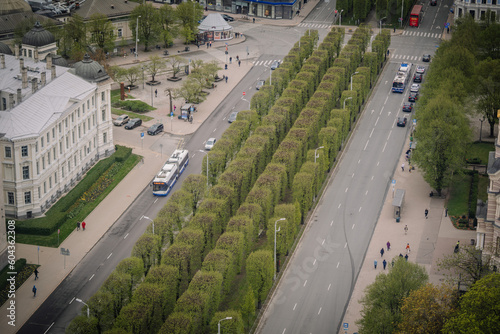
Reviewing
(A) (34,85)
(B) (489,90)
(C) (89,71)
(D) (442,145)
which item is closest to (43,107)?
(A) (34,85)

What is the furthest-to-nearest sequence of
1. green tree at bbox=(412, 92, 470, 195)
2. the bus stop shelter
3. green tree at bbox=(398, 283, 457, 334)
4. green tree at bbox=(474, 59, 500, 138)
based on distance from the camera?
green tree at bbox=(474, 59, 500, 138), green tree at bbox=(412, 92, 470, 195), the bus stop shelter, green tree at bbox=(398, 283, 457, 334)

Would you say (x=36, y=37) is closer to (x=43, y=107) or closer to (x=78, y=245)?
(x=43, y=107)

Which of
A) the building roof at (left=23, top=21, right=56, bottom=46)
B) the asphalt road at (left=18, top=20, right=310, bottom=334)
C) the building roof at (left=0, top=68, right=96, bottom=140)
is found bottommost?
the asphalt road at (left=18, top=20, right=310, bottom=334)

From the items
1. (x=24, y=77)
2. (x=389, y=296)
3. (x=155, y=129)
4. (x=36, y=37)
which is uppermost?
(x=36, y=37)

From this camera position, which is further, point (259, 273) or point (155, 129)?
point (155, 129)

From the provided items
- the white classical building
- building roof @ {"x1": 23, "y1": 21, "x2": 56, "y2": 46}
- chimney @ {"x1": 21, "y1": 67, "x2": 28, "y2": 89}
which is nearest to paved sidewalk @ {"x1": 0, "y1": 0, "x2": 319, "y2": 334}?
the white classical building

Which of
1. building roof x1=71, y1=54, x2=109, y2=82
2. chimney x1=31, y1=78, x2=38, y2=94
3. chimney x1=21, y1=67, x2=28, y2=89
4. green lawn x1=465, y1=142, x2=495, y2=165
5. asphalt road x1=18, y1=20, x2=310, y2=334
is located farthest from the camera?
green lawn x1=465, y1=142, x2=495, y2=165

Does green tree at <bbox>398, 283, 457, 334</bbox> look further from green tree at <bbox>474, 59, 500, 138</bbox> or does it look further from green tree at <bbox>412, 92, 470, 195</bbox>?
green tree at <bbox>474, 59, 500, 138</bbox>

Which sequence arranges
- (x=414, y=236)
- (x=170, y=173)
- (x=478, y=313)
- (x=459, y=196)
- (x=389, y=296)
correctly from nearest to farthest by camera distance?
(x=478, y=313) → (x=389, y=296) → (x=414, y=236) → (x=459, y=196) → (x=170, y=173)
